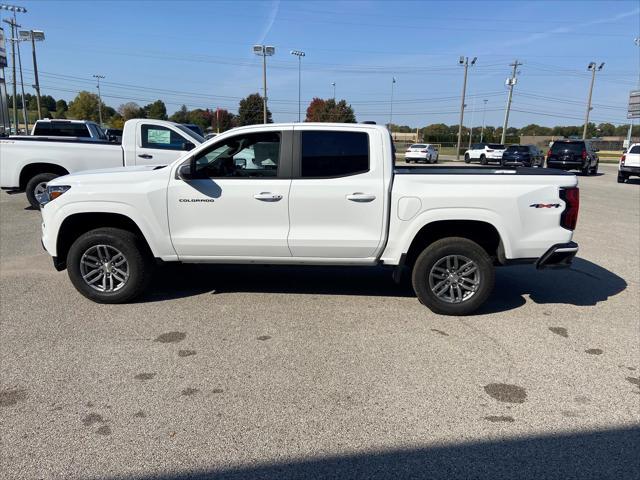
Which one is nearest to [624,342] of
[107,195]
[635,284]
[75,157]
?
[635,284]

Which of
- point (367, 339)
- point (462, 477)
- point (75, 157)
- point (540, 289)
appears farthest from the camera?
point (75, 157)

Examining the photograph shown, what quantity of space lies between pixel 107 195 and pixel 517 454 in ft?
14.3

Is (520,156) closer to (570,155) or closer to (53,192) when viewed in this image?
(570,155)

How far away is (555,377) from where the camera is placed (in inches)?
153

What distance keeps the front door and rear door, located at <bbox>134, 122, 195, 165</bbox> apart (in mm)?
6070

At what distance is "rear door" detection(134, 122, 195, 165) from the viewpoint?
10805 millimetres

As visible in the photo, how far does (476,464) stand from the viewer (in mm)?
2838

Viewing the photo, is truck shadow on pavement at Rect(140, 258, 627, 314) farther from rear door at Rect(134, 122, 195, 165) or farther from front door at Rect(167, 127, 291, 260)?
rear door at Rect(134, 122, 195, 165)

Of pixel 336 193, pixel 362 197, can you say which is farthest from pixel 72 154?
pixel 362 197

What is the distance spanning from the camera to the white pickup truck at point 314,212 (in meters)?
4.93

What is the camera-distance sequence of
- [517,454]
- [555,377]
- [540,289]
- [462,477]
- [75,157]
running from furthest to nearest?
[75,157]
[540,289]
[555,377]
[517,454]
[462,477]

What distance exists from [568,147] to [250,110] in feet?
222

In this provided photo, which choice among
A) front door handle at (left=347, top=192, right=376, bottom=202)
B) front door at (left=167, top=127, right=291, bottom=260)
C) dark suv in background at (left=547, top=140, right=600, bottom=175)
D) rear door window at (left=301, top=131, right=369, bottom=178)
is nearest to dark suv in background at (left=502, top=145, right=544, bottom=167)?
dark suv in background at (left=547, top=140, right=600, bottom=175)

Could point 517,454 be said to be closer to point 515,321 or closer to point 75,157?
point 515,321
